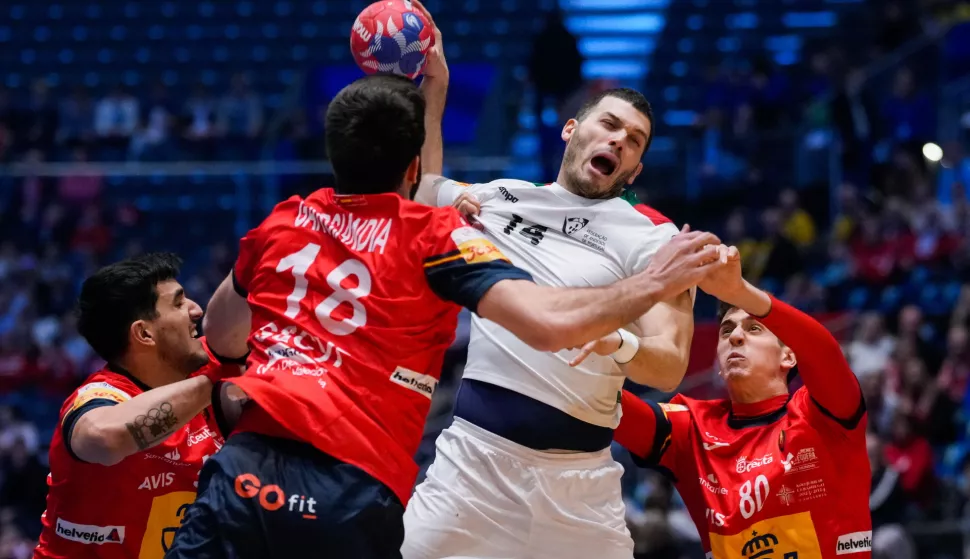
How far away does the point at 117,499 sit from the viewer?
4.78 meters

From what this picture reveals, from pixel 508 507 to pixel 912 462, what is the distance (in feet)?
23.1

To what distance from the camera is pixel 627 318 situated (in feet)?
11.8

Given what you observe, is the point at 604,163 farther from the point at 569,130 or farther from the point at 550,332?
the point at 550,332

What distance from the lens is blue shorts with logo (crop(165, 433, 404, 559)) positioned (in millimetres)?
3535

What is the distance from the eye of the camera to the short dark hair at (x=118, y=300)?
4.91 meters

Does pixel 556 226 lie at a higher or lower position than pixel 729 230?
higher

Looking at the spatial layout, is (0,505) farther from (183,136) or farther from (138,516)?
(138,516)

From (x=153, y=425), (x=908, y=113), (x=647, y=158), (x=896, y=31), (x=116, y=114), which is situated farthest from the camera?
(x=116, y=114)

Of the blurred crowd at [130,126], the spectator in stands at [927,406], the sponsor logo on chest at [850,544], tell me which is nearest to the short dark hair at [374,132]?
→ the sponsor logo on chest at [850,544]

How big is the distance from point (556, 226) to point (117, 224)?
12.3m

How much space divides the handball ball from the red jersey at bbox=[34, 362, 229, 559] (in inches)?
54.1

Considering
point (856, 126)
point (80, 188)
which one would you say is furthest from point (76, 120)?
→ point (856, 126)

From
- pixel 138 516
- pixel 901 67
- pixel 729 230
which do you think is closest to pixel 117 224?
pixel 729 230

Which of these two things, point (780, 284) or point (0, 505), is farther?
point (780, 284)
